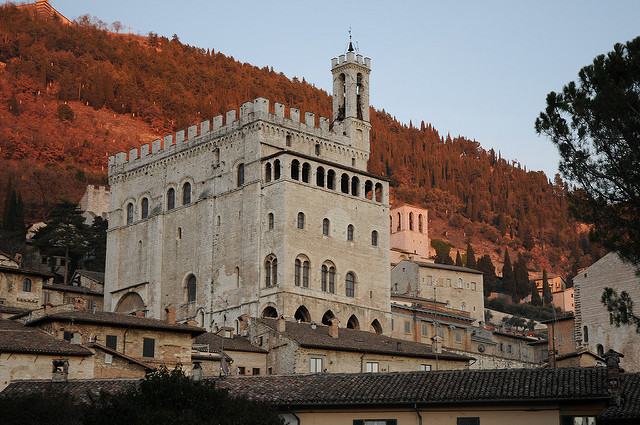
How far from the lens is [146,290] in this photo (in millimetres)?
82062

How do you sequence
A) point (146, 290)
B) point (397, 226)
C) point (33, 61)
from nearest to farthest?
point (146, 290) → point (397, 226) → point (33, 61)

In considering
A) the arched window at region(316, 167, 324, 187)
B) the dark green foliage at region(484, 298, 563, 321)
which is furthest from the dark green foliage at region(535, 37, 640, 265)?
the dark green foliage at region(484, 298, 563, 321)

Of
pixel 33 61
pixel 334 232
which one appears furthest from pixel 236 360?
pixel 33 61

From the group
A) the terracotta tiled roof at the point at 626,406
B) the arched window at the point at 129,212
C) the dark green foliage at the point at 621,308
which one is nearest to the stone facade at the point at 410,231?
the arched window at the point at 129,212

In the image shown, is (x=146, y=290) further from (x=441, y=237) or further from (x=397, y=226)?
(x=441, y=237)

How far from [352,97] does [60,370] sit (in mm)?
47352

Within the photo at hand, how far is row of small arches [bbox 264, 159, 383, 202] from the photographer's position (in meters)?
74.9

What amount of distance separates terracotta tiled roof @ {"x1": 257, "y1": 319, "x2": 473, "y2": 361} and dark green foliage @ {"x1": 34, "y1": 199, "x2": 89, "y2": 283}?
1461 inches

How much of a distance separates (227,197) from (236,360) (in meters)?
24.2

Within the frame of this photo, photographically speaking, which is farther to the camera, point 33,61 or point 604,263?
point 33,61

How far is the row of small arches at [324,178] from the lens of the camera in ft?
246

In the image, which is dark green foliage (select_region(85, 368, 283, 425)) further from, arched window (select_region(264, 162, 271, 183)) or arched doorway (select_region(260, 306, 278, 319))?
arched window (select_region(264, 162, 271, 183))

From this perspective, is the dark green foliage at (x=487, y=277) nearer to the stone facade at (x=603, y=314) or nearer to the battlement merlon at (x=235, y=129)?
the battlement merlon at (x=235, y=129)

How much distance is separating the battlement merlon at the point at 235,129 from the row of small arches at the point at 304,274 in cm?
1053
